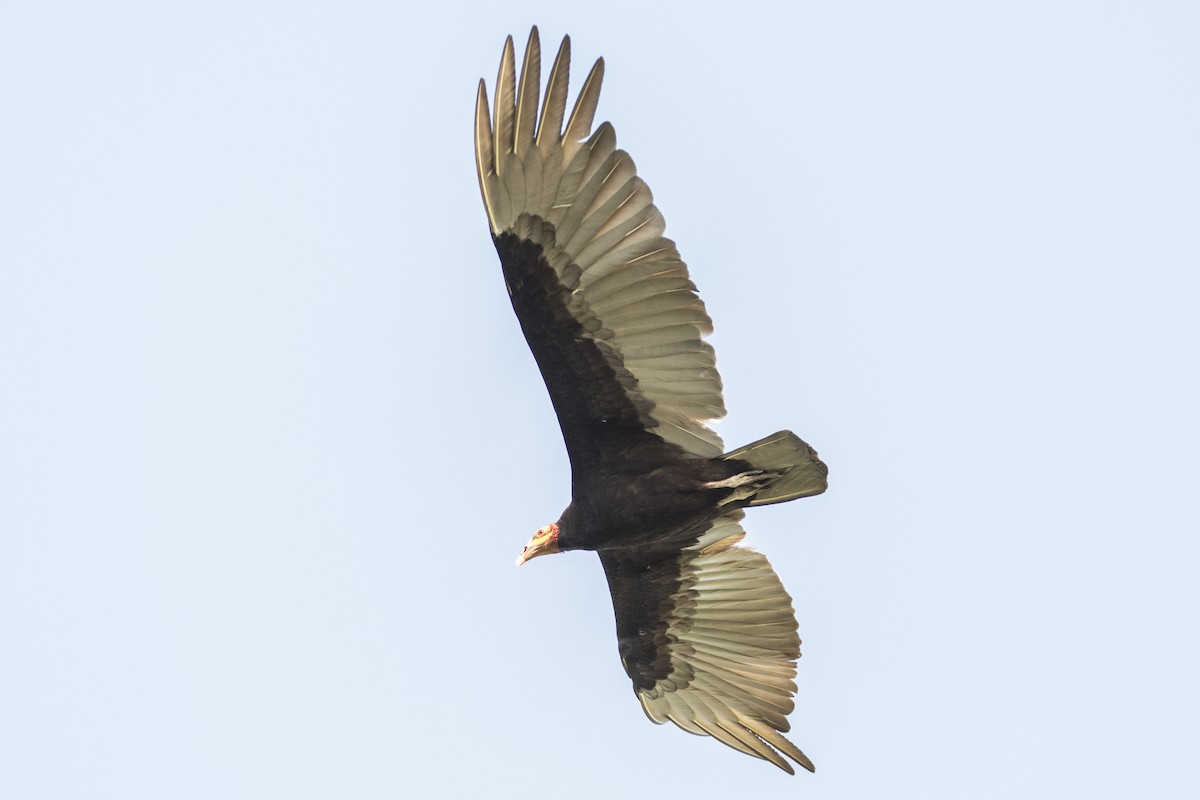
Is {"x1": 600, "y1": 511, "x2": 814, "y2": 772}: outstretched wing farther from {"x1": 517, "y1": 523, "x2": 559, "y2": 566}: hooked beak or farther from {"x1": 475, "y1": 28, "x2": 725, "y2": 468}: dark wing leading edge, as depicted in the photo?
{"x1": 475, "y1": 28, "x2": 725, "y2": 468}: dark wing leading edge

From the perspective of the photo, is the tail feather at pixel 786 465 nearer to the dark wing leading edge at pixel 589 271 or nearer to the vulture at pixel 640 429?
the vulture at pixel 640 429

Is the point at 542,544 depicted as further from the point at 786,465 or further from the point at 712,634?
the point at 786,465

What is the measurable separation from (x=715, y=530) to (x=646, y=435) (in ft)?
4.16

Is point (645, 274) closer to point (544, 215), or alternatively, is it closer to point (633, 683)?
point (544, 215)

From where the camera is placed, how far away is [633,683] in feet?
38.3

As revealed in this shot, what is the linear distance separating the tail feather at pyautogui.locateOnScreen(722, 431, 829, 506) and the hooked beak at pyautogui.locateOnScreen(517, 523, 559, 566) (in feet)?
4.86

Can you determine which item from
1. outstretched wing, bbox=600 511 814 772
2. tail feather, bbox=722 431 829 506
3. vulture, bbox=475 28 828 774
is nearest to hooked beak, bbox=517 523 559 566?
vulture, bbox=475 28 828 774

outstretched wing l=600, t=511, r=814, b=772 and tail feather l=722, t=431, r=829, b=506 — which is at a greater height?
tail feather l=722, t=431, r=829, b=506

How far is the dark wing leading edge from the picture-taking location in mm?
9164

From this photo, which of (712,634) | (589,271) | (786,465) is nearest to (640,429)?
(786,465)

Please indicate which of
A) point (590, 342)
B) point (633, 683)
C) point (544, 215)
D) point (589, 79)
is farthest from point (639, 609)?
point (589, 79)

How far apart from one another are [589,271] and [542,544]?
2189mm

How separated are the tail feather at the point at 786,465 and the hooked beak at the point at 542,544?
4.86ft

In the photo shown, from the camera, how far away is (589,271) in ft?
31.5
